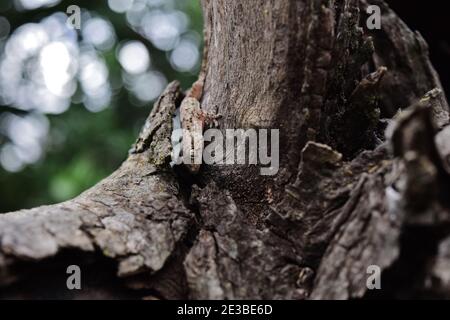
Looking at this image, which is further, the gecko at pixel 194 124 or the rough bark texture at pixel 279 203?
the gecko at pixel 194 124

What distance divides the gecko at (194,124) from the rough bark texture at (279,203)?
0.07 meters

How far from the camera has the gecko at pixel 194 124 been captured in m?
1.70

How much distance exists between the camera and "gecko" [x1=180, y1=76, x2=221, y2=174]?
1.70m

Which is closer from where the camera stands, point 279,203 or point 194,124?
point 279,203

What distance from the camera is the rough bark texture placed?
3.61 feet

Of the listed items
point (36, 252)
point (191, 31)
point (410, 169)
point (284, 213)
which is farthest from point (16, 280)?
point (191, 31)

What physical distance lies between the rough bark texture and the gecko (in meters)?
0.07

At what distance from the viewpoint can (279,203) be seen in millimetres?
1512

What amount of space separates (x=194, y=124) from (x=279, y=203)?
22.6 inches

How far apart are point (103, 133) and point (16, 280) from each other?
2478 mm

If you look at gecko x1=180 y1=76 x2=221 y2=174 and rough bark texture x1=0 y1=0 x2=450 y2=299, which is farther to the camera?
gecko x1=180 y1=76 x2=221 y2=174

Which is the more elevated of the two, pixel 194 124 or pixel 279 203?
pixel 194 124

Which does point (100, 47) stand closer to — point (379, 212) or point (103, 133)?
point (103, 133)

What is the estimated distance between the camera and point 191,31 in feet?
14.1
